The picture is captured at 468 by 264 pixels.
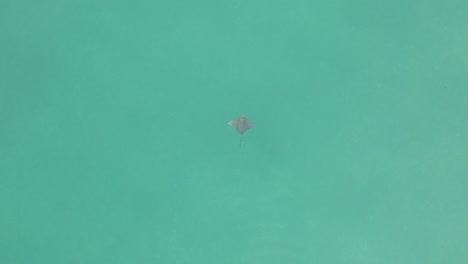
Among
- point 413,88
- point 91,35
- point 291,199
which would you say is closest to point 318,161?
point 291,199

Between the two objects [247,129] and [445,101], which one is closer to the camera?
[247,129]

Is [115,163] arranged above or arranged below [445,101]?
below

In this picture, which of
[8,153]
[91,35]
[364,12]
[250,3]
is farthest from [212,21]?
[8,153]

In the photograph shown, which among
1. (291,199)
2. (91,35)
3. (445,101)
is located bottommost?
(291,199)

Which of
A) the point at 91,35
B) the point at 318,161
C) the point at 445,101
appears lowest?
the point at 318,161

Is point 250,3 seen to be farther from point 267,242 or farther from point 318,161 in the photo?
point 267,242

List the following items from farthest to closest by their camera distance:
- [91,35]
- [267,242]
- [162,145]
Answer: [91,35]
[162,145]
[267,242]

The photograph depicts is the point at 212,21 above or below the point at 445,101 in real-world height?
above

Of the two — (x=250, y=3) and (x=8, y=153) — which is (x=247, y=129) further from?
(x=8, y=153)

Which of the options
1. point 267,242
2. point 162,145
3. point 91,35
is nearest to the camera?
point 267,242
